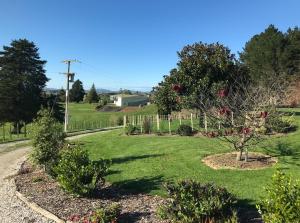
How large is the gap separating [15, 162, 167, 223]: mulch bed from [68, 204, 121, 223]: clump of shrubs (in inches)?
12.2

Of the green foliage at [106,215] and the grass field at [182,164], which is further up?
the grass field at [182,164]

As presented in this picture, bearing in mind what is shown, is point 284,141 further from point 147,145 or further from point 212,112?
point 147,145

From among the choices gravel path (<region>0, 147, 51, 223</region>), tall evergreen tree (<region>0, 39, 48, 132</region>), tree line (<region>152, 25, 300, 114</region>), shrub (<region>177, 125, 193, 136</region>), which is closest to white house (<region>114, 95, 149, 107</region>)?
tall evergreen tree (<region>0, 39, 48, 132</region>)

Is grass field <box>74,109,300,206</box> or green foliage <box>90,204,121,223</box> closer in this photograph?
green foliage <box>90,204,121,223</box>

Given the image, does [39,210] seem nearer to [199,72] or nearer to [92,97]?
[199,72]

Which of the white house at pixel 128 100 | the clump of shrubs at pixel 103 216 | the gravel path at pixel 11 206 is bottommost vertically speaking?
the gravel path at pixel 11 206

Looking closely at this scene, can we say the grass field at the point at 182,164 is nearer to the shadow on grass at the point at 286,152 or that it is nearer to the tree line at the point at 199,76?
the shadow on grass at the point at 286,152

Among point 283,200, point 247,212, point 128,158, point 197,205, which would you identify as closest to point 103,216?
point 197,205

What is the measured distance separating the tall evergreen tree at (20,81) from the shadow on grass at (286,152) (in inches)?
1475

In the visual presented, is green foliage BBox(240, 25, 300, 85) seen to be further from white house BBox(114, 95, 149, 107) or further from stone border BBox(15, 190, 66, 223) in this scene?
white house BBox(114, 95, 149, 107)

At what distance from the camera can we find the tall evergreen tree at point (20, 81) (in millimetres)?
48909

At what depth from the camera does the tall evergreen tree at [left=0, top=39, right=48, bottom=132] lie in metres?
48.9

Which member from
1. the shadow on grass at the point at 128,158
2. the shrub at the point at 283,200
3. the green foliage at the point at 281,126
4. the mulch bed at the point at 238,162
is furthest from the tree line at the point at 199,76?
the shrub at the point at 283,200

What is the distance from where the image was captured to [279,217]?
23.0ft
